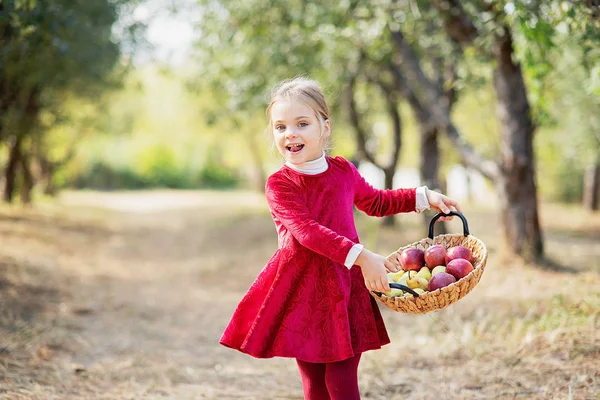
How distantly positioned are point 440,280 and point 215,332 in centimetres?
389

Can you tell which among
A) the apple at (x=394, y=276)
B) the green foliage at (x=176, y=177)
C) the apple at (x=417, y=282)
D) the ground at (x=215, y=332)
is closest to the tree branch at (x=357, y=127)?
the ground at (x=215, y=332)

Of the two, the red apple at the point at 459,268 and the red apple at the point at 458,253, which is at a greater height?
the red apple at the point at 458,253

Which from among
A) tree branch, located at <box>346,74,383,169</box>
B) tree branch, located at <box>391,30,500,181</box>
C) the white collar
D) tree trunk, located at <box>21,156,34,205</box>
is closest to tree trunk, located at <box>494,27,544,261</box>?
tree branch, located at <box>391,30,500,181</box>

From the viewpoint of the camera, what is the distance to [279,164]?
775 centimetres

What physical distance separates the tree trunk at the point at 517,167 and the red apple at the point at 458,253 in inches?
199

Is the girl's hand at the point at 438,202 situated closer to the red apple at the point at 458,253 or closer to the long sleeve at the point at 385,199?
the long sleeve at the point at 385,199

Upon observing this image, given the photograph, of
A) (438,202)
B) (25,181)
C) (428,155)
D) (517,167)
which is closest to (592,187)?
(428,155)

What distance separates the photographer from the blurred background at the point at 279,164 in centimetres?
439

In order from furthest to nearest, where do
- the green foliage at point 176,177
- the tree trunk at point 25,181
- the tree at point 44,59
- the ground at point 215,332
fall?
the green foliage at point 176,177
the tree trunk at point 25,181
the tree at point 44,59
the ground at point 215,332

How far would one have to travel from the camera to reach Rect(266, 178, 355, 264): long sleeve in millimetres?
2533

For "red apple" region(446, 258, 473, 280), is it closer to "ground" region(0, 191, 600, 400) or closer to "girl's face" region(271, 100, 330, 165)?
"girl's face" region(271, 100, 330, 165)

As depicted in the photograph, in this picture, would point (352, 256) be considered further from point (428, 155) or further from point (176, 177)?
point (176, 177)

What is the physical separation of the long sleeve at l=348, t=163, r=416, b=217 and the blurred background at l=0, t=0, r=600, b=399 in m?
0.52

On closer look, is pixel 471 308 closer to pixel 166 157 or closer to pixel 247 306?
pixel 247 306
